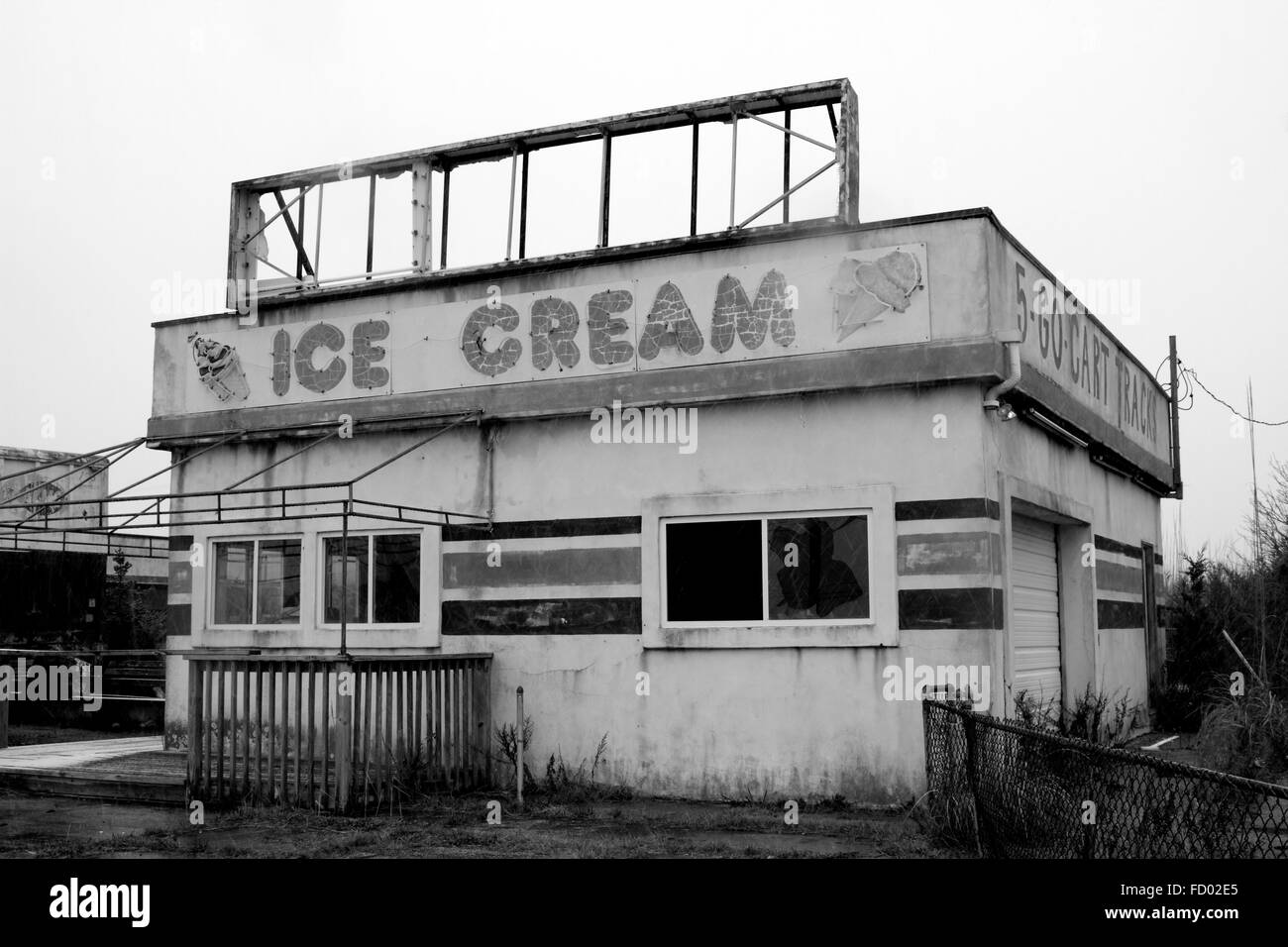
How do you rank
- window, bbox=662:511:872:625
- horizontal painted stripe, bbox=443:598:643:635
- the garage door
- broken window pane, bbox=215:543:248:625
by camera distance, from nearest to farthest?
window, bbox=662:511:872:625 → horizontal painted stripe, bbox=443:598:643:635 → the garage door → broken window pane, bbox=215:543:248:625

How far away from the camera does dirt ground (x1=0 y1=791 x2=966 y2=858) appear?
9.65 metres

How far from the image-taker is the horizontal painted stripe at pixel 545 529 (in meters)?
12.9

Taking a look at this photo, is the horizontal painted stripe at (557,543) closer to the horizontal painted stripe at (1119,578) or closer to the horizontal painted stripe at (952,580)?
the horizontal painted stripe at (952,580)

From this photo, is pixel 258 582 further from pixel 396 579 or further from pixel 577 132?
pixel 577 132

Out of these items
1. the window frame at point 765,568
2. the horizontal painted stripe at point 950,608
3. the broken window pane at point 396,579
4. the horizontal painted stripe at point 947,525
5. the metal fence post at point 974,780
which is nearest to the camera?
the metal fence post at point 974,780

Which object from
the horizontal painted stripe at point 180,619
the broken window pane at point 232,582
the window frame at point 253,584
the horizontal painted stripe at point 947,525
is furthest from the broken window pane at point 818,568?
the horizontal painted stripe at point 180,619

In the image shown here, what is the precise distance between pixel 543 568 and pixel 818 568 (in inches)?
114

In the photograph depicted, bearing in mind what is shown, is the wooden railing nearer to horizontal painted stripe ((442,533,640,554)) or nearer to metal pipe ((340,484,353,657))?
metal pipe ((340,484,353,657))

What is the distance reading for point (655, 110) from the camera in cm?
1416

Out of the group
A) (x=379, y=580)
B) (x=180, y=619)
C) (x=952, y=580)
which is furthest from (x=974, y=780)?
(x=180, y=619)

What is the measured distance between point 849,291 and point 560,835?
218 inches

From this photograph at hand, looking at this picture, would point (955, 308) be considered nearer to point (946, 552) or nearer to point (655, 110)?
point (946, 552)

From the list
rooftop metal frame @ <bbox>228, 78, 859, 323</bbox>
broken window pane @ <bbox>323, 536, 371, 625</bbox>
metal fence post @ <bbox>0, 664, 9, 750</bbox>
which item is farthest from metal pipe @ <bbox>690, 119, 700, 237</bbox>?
metal fence post @ <bbox>0, 664, 9, 750</bbox>

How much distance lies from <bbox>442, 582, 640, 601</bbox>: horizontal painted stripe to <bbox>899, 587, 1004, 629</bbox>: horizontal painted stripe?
2.68 metres
